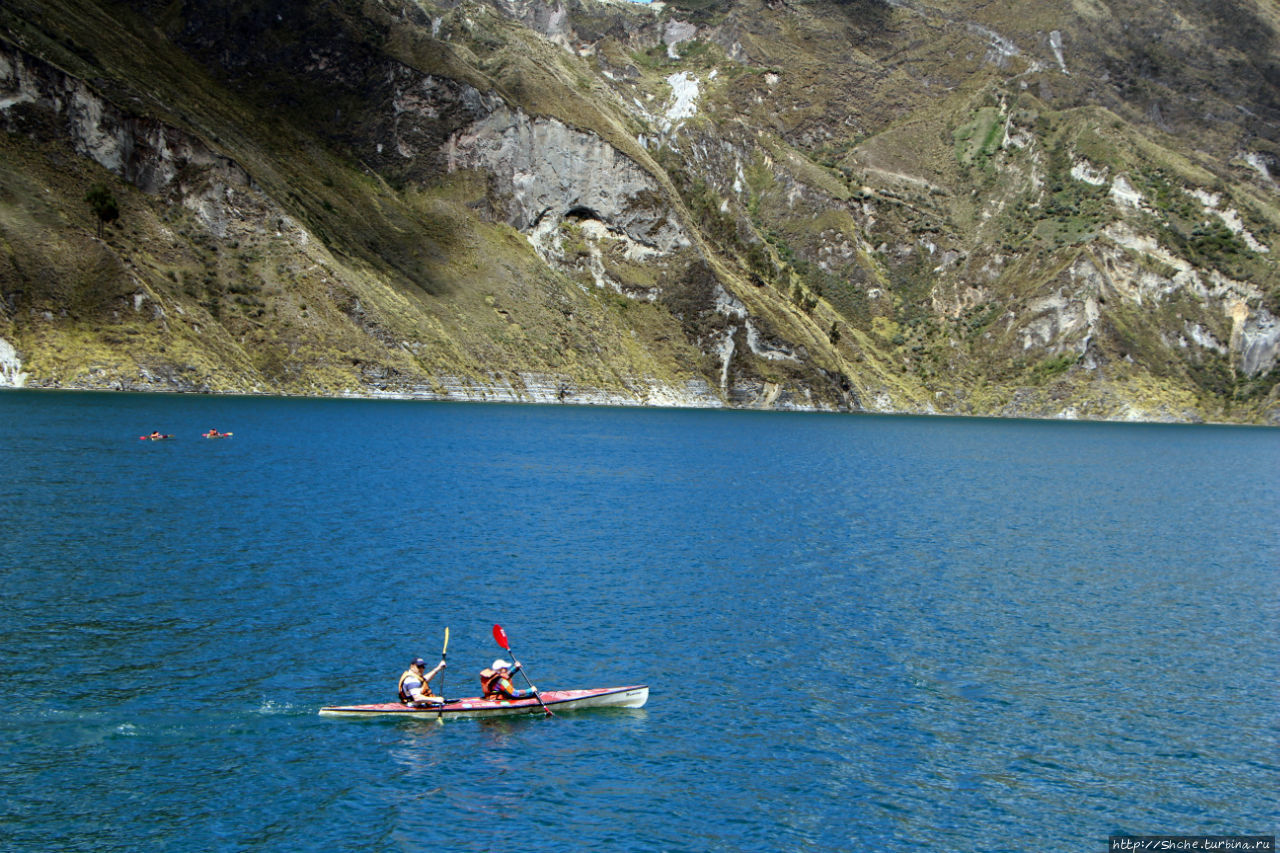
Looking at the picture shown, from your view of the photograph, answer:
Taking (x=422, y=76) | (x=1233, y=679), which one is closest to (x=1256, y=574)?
(x=1233, y=679)

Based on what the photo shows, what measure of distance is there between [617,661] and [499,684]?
5.63 m

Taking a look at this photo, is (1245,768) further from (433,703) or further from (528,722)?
(433,703)

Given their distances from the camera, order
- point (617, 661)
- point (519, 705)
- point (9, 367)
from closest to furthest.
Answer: point (519, 705) → point (617, 661) → point (9, 367)

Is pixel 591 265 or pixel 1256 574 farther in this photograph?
pixel 591 265

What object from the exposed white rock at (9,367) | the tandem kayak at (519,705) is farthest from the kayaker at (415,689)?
the exposed white rock at (9,367)

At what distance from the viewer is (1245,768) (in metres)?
26.8

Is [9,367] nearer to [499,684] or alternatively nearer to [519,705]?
[499,684]

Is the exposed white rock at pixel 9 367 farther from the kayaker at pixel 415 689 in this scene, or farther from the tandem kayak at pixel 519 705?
the kayaker at pixel 415 689

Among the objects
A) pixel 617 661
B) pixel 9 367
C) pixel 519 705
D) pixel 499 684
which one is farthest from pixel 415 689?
pixel 9 367

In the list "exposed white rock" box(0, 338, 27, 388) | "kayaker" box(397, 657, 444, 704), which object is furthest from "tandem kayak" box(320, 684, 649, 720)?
"exposed white rock" box(0, 338, 27, 388)

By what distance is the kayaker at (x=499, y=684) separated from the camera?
2914 cm

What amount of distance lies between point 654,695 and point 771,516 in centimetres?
3576

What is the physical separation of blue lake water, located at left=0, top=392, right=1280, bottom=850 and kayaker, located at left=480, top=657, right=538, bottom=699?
3.10 feet

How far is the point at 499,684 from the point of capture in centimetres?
2917
